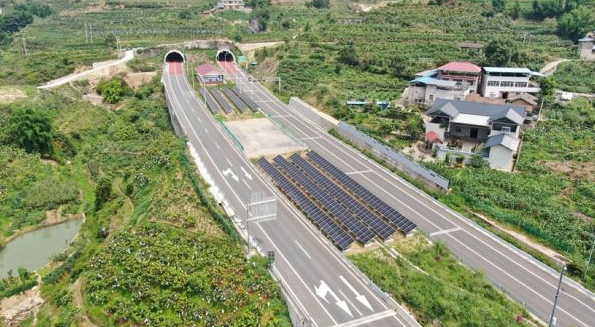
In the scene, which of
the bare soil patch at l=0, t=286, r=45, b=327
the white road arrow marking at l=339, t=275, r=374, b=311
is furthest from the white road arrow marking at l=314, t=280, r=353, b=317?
the bare soil patch at l=0, t=286, r=45, b=327

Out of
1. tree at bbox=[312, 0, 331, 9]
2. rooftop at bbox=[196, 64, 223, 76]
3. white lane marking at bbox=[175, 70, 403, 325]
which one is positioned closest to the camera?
white lane marking at bbox=[175, 70, 403, 325]

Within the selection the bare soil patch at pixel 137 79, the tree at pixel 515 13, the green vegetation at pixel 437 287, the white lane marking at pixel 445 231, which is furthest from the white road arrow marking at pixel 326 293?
the tree at pixel 515 13

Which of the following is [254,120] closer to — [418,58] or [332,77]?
[332,77]

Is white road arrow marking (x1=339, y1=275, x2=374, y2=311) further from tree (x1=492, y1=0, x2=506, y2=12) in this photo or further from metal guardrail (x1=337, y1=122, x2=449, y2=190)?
tree (x1=492, y1=0, x2=506, y2=12)

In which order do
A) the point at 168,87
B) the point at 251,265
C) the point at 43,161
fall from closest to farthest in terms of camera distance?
1. the point at 251,265
2. the point at 43,161
3. the point at 168,87


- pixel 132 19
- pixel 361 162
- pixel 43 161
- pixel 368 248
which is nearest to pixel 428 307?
pixel 368 248

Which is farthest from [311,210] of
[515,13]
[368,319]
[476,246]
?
[515,13]

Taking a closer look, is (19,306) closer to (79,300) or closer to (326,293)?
(79,300)
